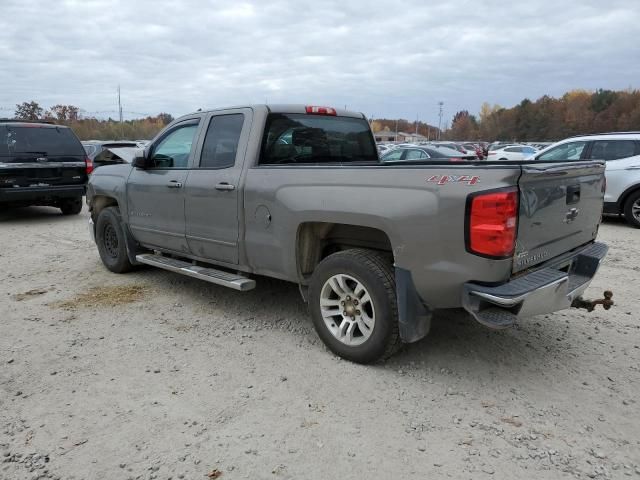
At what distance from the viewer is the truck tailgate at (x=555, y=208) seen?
3107mm

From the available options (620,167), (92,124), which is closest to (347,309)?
(620,167)

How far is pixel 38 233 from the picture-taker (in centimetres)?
943

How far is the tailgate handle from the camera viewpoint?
3.52 m

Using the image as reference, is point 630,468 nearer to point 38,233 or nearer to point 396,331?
point 396,331

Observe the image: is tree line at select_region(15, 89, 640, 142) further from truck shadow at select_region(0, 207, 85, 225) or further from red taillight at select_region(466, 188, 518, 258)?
red taillight at select_region(466, 188, 518, 258)

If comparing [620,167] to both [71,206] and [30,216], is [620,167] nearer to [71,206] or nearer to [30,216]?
[71,206]

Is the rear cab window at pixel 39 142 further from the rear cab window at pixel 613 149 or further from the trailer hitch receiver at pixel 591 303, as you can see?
the rear cab window at pixel 613 149

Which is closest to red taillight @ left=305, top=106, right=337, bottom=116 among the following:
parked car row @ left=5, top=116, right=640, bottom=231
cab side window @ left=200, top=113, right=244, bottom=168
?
cab side window @ left=200, top=113, right=244, bottom=168

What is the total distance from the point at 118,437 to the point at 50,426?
1.51 ft

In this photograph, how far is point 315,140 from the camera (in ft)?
15.8

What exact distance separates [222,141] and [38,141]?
7355 mm

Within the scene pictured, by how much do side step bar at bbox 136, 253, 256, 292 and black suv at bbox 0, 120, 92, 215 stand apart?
571 centimetres

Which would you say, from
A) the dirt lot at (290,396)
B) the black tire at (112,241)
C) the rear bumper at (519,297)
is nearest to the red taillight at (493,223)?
the rear bumper at (519,297)

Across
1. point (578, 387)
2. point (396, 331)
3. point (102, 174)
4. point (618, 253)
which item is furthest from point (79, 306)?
point (618, 253)
